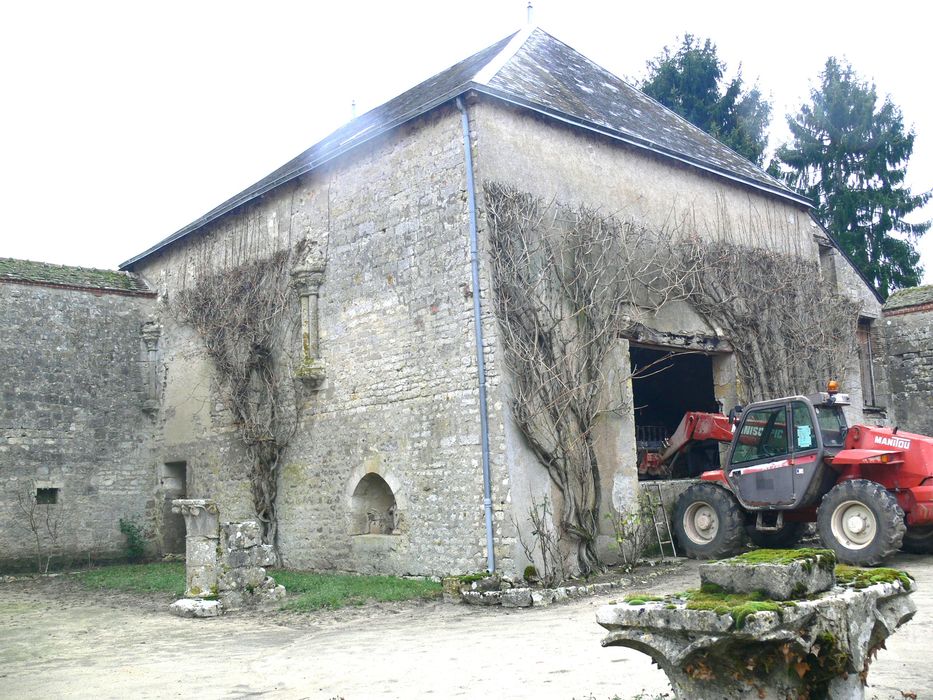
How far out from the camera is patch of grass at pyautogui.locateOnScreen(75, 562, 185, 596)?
1184 centimetres

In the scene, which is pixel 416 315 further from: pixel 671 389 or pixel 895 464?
pixel 671 389

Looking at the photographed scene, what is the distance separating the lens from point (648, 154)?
12.8 meters

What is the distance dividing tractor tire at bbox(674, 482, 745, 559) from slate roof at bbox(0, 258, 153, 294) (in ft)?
35.3

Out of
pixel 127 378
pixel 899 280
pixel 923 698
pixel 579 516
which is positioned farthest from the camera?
pixel 899 280

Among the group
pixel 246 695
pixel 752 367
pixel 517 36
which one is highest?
pixel 517 36

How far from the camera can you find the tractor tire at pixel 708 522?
34.8 feet

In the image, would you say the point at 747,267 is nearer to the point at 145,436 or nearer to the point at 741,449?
the point at 741,449

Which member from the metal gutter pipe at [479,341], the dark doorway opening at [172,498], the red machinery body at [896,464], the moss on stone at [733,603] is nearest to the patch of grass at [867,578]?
the moss on stone at [733,603]

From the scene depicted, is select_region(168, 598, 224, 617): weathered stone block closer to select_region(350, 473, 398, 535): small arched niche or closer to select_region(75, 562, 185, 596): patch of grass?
select_region(75, 562, 185, 596): patch of grass

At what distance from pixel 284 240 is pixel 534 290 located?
15.7 feet

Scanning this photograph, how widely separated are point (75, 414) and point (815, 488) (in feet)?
40.0

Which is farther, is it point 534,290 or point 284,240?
point 284,240

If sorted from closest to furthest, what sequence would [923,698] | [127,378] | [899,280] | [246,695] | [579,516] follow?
[923,698], [246,695], [579,516], [127,378], [899,280]

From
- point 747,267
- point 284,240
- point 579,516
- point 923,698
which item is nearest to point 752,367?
point 747,267
